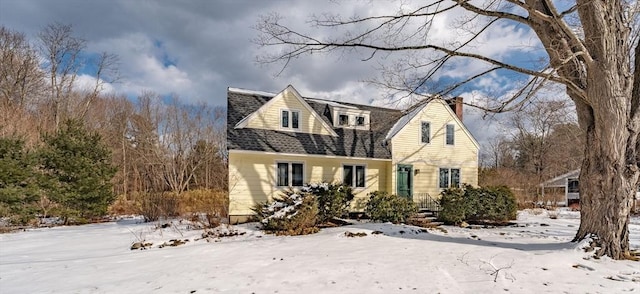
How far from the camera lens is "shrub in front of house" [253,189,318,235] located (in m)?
9.82

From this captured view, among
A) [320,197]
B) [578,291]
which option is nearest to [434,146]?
[320,197]

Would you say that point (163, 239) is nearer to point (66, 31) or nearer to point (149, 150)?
point (149, 150)

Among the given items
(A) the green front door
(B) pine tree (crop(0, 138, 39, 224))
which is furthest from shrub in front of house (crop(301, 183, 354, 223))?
(B) pine tree (crop(0, 138, 39, 224))

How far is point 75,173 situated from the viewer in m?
13.9

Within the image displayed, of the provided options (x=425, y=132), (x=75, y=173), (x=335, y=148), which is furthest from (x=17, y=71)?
(x=425, y=132)

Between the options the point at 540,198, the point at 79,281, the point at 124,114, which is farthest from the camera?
the point at 124,114

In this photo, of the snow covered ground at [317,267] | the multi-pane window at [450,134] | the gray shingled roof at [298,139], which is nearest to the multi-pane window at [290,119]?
the gray shingled roof at [298,139]

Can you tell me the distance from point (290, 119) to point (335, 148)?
7.62 feet

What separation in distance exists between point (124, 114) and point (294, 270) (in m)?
27.0

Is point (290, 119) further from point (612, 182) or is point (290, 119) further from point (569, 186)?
point (569, 186)

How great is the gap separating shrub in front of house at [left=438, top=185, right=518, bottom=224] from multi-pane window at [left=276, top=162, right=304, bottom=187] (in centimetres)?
589

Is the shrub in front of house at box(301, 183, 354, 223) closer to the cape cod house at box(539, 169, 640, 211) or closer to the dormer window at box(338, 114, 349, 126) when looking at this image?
the dormer window at box(338, 114, 349, 126)

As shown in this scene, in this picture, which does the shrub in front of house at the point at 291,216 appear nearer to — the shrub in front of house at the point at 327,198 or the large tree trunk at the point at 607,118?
the shrub in front of house at the point at 327,198

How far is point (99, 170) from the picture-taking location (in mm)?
14555
